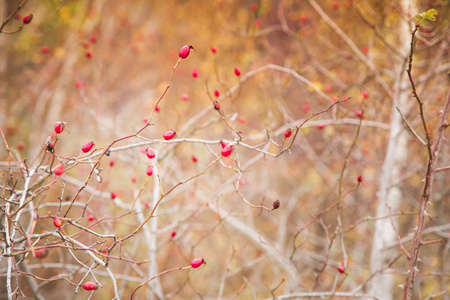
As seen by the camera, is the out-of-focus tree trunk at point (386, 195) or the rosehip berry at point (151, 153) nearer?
the rosehip berry at point (151, 153)

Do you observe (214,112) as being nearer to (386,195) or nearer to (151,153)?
(386,195)

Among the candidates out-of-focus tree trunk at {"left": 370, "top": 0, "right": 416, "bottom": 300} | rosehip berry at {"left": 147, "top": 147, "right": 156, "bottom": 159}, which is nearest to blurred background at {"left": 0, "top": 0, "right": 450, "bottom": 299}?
out-of-focus tree trunk at {"left": 370, "top": 0, "right": 416, "bottom": 300}

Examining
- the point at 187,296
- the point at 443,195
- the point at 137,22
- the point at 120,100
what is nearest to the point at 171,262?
the point at 187,296

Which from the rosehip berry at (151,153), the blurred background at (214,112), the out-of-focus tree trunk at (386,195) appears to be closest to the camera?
the rosehip berry at (151,153)

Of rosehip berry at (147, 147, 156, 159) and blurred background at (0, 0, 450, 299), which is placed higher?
blurred background at (0, 0, 450, 299)

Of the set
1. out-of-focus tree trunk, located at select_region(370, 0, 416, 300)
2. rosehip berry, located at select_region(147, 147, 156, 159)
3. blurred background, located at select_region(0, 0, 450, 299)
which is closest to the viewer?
rosehip berry, located at select_region(147, 147, 156, 159)

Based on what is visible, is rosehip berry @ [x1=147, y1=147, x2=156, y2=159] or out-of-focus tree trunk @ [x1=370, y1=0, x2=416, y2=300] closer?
rosehip berry @ [x1=147, y1=147, x2=156, y2=159]

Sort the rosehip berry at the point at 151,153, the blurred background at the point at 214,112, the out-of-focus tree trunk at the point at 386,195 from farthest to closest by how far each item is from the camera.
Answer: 1. the blurred background at the point at 214,112
2. the out-of-focus tree trunk at the point at 386,195
3. the rosehip berry at the point at 151,153

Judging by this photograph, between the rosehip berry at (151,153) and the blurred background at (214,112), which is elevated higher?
the blurred background at (214,112)

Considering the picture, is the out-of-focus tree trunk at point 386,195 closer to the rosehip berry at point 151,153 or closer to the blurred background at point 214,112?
the blurred background at point 214,112

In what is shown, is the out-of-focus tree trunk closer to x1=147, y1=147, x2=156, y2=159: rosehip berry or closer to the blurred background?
the blurred background

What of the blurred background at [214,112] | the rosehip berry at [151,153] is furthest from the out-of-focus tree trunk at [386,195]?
the rosehip berry at [151,153]

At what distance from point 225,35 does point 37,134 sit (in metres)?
3.28

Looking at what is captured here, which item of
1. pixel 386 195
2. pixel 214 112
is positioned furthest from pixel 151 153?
pixel 214 112
